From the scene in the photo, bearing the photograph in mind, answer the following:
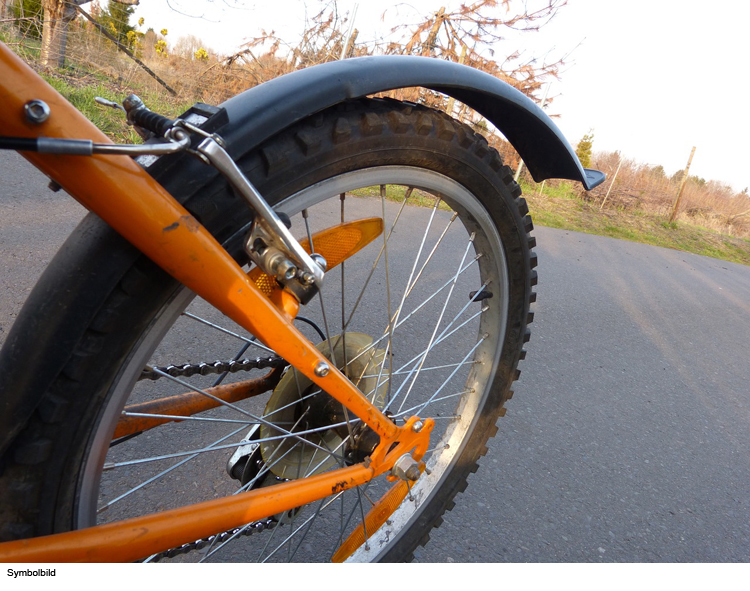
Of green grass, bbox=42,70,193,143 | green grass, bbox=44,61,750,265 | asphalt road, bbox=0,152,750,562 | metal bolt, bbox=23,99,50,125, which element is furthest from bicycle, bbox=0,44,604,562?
green grass, bbox=42,70,193,143

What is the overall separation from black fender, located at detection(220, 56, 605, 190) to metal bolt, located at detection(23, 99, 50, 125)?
238mm

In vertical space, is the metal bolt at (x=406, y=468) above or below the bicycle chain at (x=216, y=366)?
below

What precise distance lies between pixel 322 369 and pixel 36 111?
0.58 m

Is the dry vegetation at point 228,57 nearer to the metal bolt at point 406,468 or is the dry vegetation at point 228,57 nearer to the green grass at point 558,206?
the green grass at point 558,206

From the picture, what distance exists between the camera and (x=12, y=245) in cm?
278

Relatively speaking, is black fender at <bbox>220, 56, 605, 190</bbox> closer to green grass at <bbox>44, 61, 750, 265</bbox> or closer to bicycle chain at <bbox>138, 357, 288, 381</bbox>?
bicycle chain at <bbox>138, 357, 288, 381</bbox>

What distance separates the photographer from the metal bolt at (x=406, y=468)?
1316 millimetres

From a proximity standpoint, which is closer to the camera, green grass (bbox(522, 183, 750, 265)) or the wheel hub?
the wheel hub

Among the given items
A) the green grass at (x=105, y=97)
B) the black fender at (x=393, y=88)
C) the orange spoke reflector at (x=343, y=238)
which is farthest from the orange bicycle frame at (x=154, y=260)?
the green grass at (x=105, y=97)

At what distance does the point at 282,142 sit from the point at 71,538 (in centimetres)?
68

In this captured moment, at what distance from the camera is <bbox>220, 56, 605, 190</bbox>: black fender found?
2.88ft

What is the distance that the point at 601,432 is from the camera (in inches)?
104

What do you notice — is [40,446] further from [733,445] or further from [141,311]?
[733,445]

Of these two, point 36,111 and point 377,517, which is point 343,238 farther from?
point 377,517
